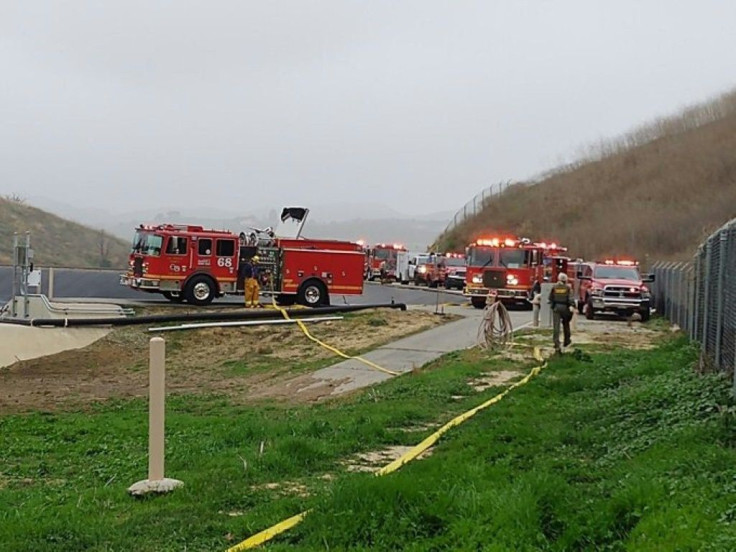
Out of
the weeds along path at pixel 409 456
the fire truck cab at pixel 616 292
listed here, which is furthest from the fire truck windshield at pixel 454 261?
the weeds along path at pixel 409 456

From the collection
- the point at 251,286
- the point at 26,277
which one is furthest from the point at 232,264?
the point at 26,277

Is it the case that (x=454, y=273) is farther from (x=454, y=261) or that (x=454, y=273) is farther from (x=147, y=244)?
(x=147, y=244)

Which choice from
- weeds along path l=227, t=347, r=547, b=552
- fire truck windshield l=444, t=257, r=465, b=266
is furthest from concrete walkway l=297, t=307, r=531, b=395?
fire truck windshield l=444, t=257, r=465, b=266

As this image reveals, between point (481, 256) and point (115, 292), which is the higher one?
point (481, 256)

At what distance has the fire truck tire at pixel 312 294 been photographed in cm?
3069

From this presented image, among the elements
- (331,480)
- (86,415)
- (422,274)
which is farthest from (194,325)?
(422,274)

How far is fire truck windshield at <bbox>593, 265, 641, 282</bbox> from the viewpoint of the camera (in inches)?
1182

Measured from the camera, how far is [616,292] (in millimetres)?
28812

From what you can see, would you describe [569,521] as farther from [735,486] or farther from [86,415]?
[86,415]

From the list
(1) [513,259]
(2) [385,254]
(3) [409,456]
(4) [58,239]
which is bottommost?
(3) [409,456]

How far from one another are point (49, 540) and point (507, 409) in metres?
5.86

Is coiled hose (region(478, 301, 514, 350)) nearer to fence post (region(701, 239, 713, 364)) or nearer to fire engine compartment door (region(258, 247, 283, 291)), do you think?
fence post (region(701, 239, 713, 364))

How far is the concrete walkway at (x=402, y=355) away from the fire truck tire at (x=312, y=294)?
5656mm

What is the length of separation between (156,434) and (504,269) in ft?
86.5
